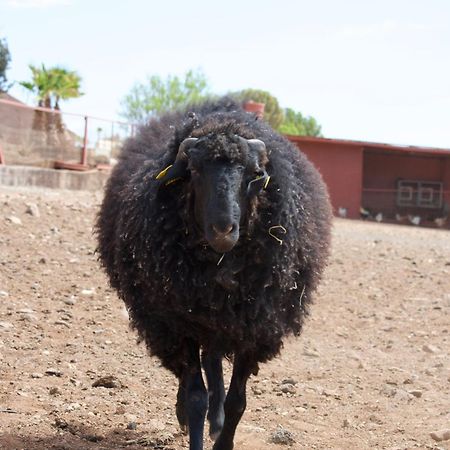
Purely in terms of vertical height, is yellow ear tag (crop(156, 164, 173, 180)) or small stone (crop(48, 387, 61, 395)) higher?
yellow ear tag (crop(156, 164, 173, 180))

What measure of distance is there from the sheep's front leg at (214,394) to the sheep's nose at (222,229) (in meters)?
1.62

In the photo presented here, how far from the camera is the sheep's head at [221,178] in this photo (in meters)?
4.60

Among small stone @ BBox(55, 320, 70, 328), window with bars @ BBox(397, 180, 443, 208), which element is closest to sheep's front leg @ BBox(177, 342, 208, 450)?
small stone @ BBox(55, 320, 70, 328)

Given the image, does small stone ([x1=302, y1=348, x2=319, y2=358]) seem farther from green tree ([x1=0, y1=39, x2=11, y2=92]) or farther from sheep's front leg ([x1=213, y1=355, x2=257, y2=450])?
green tree ([x1=0, y1=39, x2=11, y2=92])

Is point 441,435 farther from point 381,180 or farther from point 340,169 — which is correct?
point 381,180

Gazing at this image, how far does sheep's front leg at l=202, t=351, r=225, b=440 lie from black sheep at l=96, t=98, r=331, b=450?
363mm

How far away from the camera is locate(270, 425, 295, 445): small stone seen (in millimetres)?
5809

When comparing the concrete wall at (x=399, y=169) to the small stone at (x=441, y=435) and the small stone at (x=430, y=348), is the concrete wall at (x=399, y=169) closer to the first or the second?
the small stone at (x=430, y=348)

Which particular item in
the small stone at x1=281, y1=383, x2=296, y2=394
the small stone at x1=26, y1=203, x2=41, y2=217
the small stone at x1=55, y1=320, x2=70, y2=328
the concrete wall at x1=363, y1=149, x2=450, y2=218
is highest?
the concrete wall at x1=363, y1=149, x2=450, y2=218

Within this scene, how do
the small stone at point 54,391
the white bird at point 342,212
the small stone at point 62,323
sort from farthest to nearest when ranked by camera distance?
the white bird at point 342,212, the small stone at point 62,323, the small stone at point 54,391

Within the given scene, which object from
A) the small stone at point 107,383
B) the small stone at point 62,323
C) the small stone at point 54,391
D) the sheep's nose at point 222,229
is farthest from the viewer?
the small stone at point 62,323

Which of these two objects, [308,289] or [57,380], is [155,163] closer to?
[308,289]

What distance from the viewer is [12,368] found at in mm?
6898

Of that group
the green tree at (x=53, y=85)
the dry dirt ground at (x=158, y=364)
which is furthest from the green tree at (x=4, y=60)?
the dry dirt ground at (x=158, y=364)
